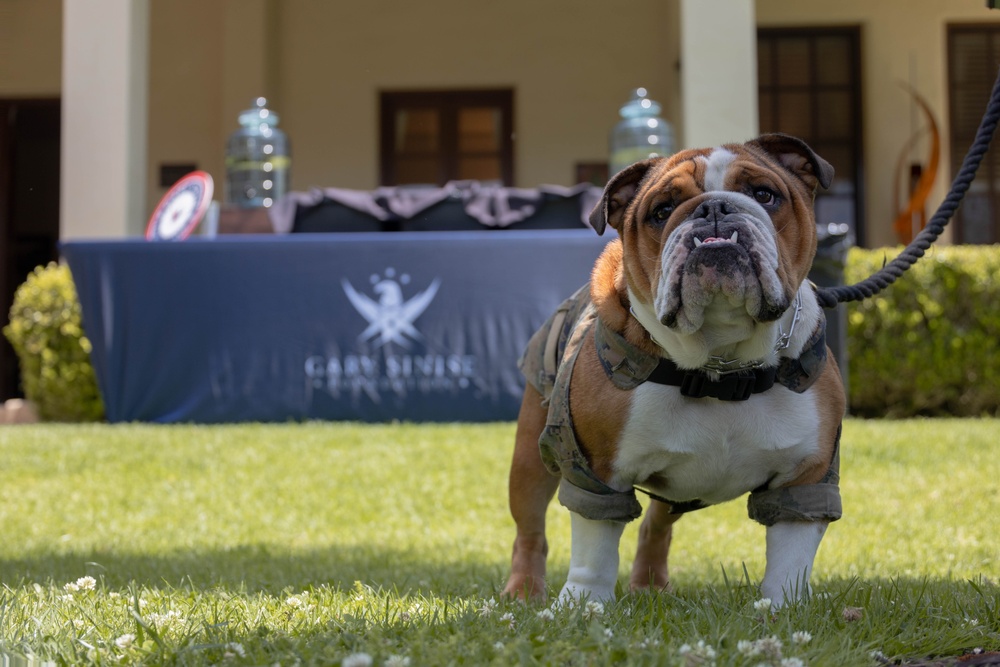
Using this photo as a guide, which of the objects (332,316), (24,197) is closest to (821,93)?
(332,316)

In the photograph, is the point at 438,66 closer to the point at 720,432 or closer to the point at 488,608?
the point at 720,432

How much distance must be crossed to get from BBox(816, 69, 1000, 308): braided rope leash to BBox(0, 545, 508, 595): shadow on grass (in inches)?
50.7

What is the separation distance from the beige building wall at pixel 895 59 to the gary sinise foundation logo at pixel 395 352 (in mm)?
5880

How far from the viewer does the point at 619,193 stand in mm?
2549

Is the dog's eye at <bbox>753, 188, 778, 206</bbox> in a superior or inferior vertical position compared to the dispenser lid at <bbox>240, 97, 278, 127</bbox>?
inferior

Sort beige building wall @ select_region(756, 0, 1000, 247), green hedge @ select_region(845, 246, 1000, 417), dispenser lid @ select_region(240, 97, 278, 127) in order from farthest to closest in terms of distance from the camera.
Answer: beige building wall @ select_region(756, 0, 1000, 247) < dispenser lid @ select_region(240, 97, 278, 127) < green hedge @ select_region(845, 246, 1000, 417)

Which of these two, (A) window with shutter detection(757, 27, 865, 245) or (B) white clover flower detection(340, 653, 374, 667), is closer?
(B) white clover flower detection(340, 653, 374, 667)

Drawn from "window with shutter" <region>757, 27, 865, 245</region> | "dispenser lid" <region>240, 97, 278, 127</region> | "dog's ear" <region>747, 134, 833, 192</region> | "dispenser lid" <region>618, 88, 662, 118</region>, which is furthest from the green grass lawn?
"window with shutter" <region>757, 27, 865, 245</region>

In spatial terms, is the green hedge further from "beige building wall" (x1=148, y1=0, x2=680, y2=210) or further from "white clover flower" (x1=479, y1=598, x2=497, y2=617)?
"white clover flower" (x1=479, y1=598, x2=497, y2=617)

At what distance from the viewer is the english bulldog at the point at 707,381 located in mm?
2219

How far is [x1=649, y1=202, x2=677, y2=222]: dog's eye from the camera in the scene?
2.33m

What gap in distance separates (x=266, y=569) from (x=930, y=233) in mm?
2464

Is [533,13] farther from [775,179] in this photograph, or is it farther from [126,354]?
[775,179]

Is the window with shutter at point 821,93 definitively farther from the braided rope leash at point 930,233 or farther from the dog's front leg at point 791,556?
the dog's front leg at point 791,556
